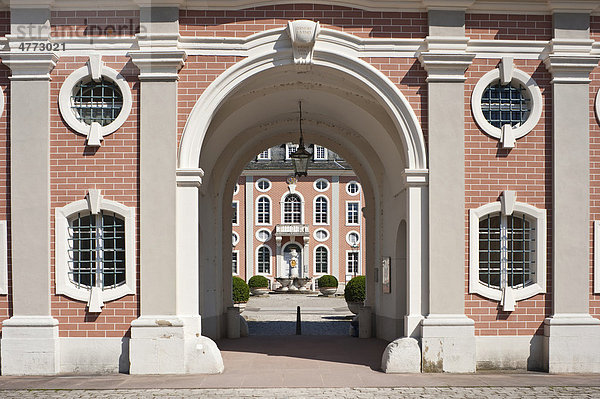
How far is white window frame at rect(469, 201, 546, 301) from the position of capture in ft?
39.7

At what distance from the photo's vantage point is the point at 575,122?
12195 millimetres

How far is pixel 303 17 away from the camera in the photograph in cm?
1209

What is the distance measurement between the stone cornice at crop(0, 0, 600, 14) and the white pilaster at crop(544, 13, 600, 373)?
0.18m

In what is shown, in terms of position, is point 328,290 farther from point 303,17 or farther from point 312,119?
point 303,17

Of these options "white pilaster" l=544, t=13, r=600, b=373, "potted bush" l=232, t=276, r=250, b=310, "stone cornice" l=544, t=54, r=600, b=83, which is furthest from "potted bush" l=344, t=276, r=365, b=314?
"stone cornice" l=544, t=54, r=600, b=83

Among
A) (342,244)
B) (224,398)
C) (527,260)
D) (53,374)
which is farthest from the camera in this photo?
(342,244)

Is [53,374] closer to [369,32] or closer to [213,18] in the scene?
[213,18]

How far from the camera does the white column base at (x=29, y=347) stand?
11648mm

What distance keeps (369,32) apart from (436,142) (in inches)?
76.9

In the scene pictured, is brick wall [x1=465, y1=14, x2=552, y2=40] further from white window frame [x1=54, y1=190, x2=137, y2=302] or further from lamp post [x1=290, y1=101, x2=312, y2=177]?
white window frame [x1=54, y1=190, x2=137, y2=302]

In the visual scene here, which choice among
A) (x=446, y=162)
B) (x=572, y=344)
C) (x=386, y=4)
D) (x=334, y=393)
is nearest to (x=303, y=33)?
(x=386, y=4)

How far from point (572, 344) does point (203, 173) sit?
6.06m

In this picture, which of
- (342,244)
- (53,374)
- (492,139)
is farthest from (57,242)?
(342,244)

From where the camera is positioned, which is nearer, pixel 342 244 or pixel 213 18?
pixel 213 18
